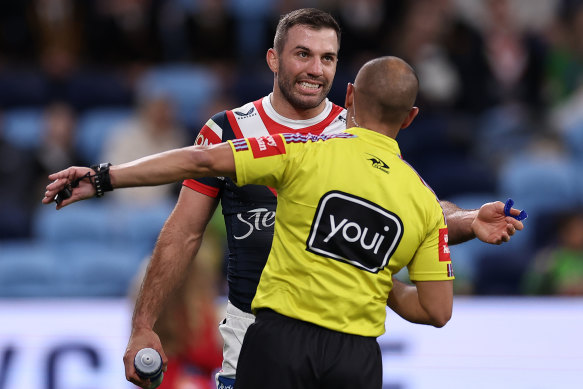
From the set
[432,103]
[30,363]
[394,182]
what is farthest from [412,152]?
[394,182]

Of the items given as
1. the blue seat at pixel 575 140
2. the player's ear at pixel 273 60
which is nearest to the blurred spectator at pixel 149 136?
the blue seat at pixel 575 140

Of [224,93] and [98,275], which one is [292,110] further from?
[224,93]

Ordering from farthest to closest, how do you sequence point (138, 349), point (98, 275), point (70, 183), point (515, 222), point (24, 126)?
point (24, 126) < point (98, 275) < point (138, 349) < point (515, 222) < point (70, 183)

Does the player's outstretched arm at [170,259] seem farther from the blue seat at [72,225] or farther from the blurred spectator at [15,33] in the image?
the blurred spectator at [15,33]

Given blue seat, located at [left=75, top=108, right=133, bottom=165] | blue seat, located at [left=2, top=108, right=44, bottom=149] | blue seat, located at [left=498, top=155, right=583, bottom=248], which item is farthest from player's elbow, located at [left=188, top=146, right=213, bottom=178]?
blue seat, located at [left=2, top=108, right=44, bottom=149]

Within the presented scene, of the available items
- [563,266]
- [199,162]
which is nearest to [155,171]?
[199,162]

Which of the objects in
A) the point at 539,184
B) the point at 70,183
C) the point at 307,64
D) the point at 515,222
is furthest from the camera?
the point at 539,184

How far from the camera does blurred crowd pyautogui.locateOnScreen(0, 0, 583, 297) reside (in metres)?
9.22

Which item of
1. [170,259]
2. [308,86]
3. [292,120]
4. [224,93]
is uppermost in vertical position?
[224,93]

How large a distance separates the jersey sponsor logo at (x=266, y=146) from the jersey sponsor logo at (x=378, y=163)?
329 mm

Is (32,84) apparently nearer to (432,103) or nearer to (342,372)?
(432,103)

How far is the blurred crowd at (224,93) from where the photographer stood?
922cm

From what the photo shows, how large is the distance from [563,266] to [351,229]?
4.60 meters

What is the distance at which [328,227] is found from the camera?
3.56 meters
